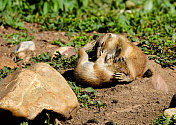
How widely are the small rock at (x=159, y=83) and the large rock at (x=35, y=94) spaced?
1.41m

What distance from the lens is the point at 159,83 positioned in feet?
17.2

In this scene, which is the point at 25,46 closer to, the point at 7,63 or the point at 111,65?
the point at 7,63

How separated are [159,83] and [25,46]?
2.99 metres

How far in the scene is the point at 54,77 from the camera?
4.72 meters

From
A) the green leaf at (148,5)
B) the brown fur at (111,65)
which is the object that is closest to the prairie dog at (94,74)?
the brown fur at (111,65)

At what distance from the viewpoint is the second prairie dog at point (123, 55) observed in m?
5.27

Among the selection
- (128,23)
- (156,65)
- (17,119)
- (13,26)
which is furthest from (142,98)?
(13,26)

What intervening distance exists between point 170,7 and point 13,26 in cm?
441

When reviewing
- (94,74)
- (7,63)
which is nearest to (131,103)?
(94,74)

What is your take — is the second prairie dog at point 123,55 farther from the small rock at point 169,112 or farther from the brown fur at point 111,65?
the small rock at point 169,112

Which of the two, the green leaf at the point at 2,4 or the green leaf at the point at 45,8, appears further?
the green leaf at the point at 45,8

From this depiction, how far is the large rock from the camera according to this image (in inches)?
162

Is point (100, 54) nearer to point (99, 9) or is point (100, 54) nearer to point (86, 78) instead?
point (86, 78)

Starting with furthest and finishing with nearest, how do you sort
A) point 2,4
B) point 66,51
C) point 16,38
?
point 2,4, point 16,38, point 66,51
